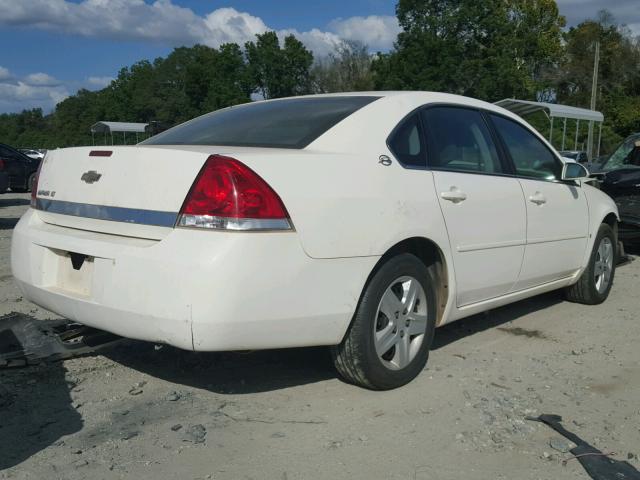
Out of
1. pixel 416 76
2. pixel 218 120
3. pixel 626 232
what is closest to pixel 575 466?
pixel 218 120

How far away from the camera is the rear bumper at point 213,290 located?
2.92 metres

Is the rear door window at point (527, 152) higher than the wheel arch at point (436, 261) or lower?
higher

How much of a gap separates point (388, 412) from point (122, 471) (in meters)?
1.34

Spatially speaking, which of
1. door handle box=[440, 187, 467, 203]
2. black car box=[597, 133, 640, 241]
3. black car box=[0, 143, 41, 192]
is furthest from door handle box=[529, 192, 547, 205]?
black car box=[0, 143, 41, 192]

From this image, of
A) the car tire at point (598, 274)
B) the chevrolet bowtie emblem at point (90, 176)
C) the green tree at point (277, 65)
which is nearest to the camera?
the chevrolet bowtie emblem at point (90, 176)

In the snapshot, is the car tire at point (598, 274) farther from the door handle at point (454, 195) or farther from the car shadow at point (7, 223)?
the car shadow at point (7, 223)

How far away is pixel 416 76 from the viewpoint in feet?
156

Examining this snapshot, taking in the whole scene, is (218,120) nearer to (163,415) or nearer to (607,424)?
(163,415)

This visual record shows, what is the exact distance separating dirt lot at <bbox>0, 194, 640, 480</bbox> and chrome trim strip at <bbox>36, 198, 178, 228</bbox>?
1.00 meters

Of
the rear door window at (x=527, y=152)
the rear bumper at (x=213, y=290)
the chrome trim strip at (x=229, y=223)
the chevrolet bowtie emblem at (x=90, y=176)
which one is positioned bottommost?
the rear bumper at (x=213, y=290)

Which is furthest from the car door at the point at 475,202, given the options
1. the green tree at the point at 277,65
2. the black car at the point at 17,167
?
the green tree at the point at 277,65

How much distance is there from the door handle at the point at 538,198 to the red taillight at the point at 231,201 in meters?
2.33

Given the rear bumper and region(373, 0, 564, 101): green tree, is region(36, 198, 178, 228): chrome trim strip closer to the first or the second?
the rear bumper

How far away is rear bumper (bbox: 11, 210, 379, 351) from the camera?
9.58 feet
